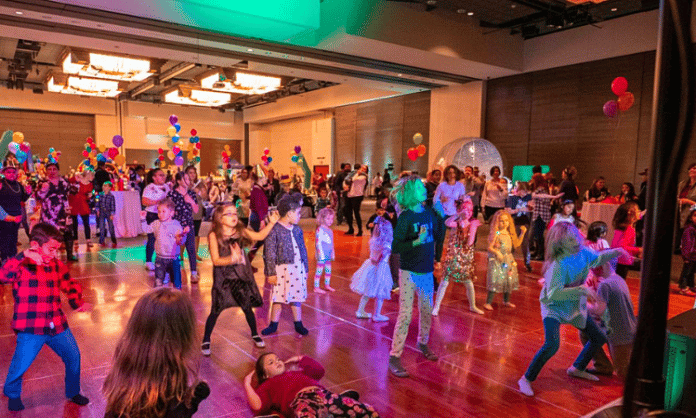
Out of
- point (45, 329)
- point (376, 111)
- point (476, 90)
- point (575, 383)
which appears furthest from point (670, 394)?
point (376, 111)

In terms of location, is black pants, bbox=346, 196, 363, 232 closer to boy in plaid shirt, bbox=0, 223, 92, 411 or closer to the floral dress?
the floral dress

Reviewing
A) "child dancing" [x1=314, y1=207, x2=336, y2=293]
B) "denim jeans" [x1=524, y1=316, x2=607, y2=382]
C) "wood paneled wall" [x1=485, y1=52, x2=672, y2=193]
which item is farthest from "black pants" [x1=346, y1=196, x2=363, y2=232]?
"denim jeans" [x1=524, y1=316, x2=607, y2=382]

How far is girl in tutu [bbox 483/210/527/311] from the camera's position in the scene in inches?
198

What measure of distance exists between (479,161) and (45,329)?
12.0m

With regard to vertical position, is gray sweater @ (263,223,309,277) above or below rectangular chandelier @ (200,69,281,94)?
below

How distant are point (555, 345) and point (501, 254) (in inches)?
74.6

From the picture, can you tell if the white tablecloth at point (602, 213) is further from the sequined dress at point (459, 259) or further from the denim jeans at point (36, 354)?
the denim jeans at point (36, 354)

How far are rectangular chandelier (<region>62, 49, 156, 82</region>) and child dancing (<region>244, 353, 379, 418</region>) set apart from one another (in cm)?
1244

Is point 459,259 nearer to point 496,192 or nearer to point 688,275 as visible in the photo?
point 688,275

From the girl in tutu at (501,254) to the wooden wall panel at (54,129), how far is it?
23263mm

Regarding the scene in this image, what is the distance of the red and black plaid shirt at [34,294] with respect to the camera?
2.73m

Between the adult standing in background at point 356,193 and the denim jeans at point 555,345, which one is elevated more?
the adult standing in background at point 356,193

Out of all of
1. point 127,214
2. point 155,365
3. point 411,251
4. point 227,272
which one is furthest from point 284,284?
point 127,214

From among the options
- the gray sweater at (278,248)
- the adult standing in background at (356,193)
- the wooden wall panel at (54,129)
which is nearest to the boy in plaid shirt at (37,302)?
the gray sweater at (278,248)
